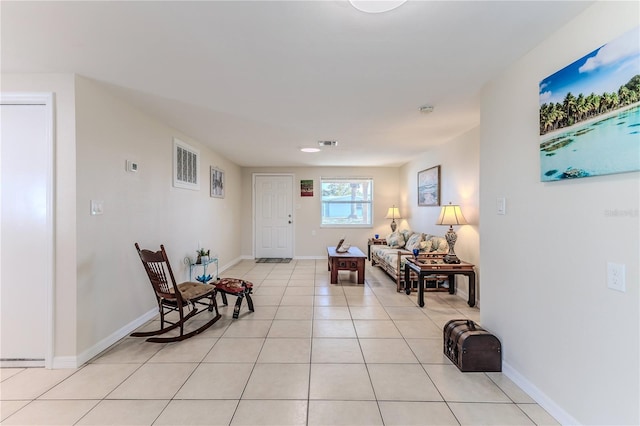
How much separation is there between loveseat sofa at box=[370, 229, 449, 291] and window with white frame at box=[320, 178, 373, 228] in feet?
3.57

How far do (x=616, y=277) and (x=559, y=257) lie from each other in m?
0.32

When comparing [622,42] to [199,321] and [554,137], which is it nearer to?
[554,137]

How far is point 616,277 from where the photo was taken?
1360 millimetres

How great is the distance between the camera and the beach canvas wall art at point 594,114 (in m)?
1.26

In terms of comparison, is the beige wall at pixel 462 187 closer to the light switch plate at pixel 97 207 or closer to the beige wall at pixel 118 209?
the beige wall at pixel 118 209

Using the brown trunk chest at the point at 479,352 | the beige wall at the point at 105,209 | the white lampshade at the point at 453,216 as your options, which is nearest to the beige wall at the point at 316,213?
the white lampshade at the point at 453,216

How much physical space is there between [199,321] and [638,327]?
342cm

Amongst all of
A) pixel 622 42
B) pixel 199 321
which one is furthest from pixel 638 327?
pixel 199 321

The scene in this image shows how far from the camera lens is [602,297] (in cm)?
143

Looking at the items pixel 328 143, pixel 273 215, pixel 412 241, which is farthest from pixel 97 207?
pixel 273 215

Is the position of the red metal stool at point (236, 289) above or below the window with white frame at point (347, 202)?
below

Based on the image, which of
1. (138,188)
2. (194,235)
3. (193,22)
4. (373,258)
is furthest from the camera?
(373,258)

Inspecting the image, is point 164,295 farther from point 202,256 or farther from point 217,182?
point 217,182

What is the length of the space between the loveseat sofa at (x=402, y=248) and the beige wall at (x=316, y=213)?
40.2 inches
